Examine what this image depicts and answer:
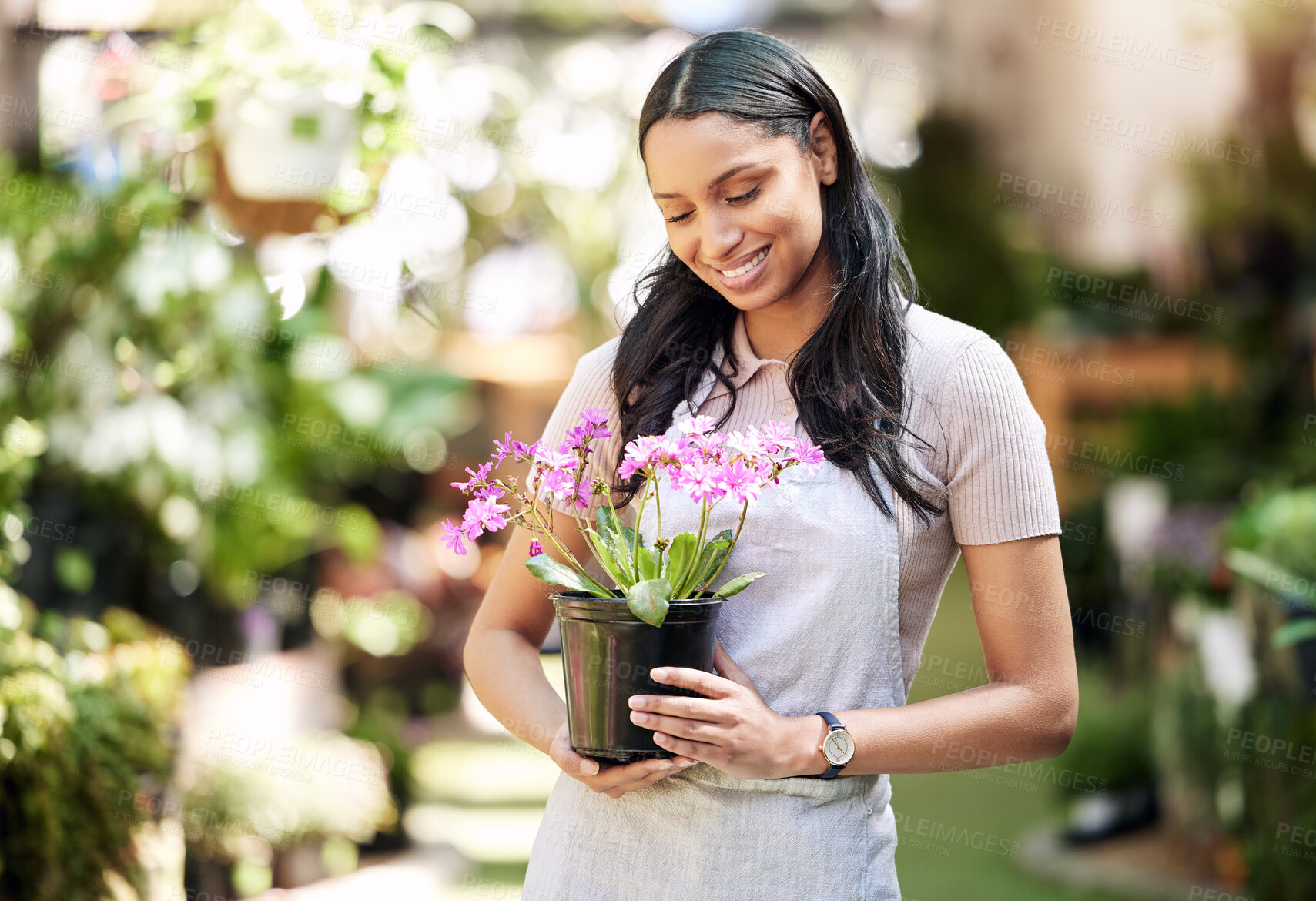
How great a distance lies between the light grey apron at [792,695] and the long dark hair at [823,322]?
4 centimetres

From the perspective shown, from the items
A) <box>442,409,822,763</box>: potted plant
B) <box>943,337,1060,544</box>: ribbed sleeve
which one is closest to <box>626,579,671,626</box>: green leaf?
<box>442,409,822,763</box>: potted plant

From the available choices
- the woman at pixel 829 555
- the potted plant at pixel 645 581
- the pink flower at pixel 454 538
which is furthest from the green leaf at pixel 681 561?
the pink flower at pixel 454 538

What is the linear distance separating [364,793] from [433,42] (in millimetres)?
2272

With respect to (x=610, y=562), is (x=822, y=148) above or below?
above

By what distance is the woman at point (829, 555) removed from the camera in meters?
1.23

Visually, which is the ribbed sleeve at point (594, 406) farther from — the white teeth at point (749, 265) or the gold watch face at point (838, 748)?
the gold watch face at point (838, 748)

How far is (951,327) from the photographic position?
1320 millimetres

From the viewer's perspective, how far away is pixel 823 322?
1339 mm

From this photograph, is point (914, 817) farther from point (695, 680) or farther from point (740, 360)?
point (695, 680)

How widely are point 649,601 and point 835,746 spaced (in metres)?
0.24

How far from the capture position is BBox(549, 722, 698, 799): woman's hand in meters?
1.18

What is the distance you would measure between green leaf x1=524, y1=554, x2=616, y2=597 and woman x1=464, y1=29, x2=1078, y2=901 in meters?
0.15

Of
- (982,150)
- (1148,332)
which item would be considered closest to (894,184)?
(982,150)

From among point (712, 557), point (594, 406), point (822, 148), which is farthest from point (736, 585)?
point (822, 148)
